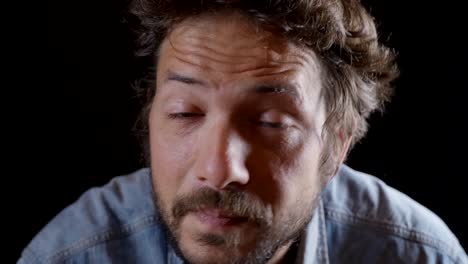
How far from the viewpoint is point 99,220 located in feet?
5.24

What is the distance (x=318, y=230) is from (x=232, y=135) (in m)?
0.46

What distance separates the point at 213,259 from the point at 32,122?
0.60 meters

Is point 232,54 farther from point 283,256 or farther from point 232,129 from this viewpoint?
point 283,256

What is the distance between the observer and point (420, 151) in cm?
182

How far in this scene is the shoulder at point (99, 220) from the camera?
5.08 feet

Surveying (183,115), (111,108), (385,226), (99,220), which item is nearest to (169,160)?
(183,115)

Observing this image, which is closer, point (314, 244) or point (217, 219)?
point (217, 219)

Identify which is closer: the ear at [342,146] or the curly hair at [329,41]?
the curly hair at [329,41]

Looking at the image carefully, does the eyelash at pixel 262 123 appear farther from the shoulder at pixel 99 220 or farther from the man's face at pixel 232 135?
the shoulder at pixel 99 220

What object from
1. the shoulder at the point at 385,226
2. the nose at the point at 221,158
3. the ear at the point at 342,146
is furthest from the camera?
the shoulder at the point at 385,226

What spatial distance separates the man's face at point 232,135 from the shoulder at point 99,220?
24 centimetres

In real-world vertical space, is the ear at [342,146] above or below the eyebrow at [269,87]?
below

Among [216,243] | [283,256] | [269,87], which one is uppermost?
[269,87]

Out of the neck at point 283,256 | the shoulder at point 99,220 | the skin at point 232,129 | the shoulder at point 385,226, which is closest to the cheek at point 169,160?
the skin at point 232,129
